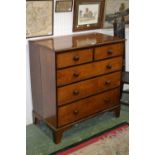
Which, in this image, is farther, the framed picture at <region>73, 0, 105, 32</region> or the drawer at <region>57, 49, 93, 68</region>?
the framed picture at <region>73, 0, 105, 32</region>

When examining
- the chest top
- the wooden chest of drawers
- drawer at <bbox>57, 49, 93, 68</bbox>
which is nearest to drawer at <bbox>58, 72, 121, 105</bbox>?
the wooden chest of drawers

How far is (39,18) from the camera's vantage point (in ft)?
8.29

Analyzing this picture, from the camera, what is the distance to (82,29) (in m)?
2.93

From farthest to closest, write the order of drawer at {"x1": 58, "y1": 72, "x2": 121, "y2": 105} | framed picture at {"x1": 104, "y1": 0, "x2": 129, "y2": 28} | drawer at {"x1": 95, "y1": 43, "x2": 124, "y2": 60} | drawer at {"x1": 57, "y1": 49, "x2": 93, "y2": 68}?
framed picture at {"x1": 104, "y1": 0, "x2": 129, "y2": 28} < drawer at {"x1": 95, "y1": 43, "x2": 124, "y2": 60} < drawer at {"x1": 58, "y1": 72, "x2": 121, "y2": 105} < drawer at {"x1": 57, "y1": 49, "x2": 93, "y2": 68}

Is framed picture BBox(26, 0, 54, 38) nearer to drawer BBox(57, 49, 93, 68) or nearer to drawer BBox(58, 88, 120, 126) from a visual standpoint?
drawer BBox(57, 49, 93, 68)

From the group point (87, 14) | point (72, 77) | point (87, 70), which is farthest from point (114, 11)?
point (72, 77)

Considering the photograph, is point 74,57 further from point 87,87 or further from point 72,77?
point 87,87

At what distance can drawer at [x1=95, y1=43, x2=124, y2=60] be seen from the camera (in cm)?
255

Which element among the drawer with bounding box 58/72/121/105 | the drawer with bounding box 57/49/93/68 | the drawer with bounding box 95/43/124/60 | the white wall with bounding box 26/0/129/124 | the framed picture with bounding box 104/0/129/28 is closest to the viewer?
the drawer with bounding box 57/49/93/68

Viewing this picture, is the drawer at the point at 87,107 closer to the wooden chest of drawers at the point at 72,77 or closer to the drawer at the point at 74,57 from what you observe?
the wooden chest of drawers at the point at 72,77

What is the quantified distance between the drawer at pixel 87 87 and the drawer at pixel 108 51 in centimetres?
23

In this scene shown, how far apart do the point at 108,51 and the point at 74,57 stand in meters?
0.48
